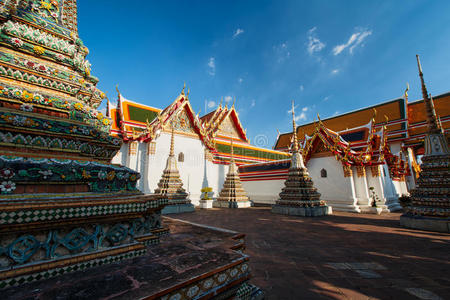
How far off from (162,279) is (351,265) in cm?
306

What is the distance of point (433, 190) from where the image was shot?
591 centimetres

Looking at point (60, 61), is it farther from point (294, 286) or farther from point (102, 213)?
point (294, 286)

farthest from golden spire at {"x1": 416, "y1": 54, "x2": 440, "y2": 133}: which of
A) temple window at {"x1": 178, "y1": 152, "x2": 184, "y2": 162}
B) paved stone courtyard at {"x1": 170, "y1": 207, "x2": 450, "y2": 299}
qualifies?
temple window at {"x1": 178, "y1": 152, "x2": 184, "y2": 162}

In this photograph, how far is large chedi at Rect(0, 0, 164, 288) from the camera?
1.52m

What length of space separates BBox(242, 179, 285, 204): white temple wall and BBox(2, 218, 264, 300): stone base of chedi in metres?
12.3

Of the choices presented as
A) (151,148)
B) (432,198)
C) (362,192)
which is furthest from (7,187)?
(362,192)

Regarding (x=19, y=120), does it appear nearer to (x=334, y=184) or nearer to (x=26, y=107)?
(x=26, y=107)

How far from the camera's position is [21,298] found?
126cm

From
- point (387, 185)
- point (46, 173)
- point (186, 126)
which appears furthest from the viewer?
point (186, 126)

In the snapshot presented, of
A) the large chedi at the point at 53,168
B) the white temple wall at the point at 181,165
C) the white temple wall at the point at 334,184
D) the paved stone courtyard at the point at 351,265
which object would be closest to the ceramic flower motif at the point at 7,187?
the large chedi at the point at 53,168

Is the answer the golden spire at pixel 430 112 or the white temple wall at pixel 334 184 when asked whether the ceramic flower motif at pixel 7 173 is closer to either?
the golden spire at pixel 430 112

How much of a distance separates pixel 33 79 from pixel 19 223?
74.5 inches

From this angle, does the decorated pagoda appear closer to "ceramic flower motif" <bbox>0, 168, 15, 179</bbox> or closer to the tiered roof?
"ceramic flower motif" <bbox>0, 168, 15, 179</bbox>

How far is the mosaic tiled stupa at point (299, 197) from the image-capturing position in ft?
28.3
